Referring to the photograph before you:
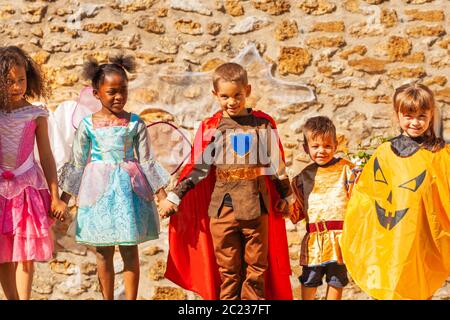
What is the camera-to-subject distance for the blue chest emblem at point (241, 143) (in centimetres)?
436

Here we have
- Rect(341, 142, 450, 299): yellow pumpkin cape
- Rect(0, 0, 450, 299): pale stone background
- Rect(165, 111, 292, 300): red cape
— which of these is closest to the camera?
Rect(341, 142, 450, 299): yellow pumpkin cape

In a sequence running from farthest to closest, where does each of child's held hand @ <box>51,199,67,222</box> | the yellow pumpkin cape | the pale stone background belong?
the pale stone background → child's held hand @ <box>51,199,67,222</box> → the yellow pumpkin cape

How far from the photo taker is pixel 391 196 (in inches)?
165

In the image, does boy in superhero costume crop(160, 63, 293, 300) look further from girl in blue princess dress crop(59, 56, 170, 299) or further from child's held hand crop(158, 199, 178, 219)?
girl in blue princess dress crop(59, 56, 170, 299)

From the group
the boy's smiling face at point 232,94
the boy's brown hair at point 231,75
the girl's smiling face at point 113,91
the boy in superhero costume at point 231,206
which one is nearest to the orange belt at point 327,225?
the boy in superhero costume at point 231,206

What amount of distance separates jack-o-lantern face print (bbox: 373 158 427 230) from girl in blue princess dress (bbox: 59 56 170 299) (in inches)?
45.9

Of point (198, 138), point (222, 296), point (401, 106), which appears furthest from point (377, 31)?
point (222, 296)

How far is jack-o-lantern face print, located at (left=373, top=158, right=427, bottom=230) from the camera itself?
Answer: 13.5 ft

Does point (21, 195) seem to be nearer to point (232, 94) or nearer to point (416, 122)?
point (232, 94)

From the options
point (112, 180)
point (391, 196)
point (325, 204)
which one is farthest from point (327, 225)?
point (112, 180)

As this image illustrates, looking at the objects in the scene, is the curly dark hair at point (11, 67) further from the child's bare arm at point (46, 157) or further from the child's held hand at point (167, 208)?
the child's held hand at point (167, 208)

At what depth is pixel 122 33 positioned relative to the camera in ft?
17.8

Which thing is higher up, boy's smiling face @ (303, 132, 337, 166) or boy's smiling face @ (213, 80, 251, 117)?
boy's smiling face @ (213, 80, 251, 117)

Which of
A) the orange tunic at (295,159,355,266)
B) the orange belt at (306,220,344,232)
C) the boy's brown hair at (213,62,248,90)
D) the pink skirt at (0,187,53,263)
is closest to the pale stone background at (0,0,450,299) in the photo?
the orange tunic at (295,159,355,266)
